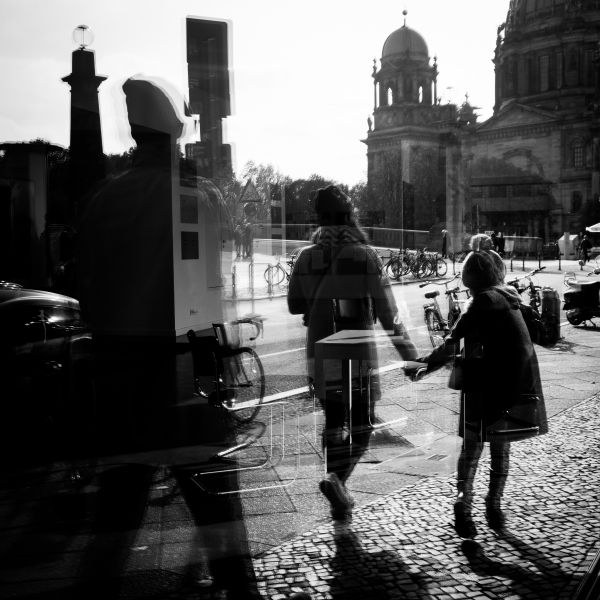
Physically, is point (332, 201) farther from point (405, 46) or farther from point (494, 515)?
point (494, 515)

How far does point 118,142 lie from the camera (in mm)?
2758

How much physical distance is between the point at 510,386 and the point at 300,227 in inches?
45.6

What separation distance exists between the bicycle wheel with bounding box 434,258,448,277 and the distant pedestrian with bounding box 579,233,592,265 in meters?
1.33

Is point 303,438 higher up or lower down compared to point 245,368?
lower down

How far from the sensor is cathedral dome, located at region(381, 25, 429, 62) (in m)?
3.33

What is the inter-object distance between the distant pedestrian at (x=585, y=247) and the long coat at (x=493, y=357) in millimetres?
2762

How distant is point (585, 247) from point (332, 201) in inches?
161

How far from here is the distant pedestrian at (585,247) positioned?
18.8 ft

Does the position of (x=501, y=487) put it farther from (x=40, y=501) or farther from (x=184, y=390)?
(x=40, y=501)

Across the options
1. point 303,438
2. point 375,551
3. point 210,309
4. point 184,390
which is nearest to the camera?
point 375,551

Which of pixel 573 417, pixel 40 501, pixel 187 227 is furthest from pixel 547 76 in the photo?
pixel 40 501

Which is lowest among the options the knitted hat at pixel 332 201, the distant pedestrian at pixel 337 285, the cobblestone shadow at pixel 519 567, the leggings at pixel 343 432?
the cobblestone shadow at pixel 519 567

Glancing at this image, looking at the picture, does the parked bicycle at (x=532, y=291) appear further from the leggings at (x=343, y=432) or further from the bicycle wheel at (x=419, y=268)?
the leggings at (x=343, y=432)

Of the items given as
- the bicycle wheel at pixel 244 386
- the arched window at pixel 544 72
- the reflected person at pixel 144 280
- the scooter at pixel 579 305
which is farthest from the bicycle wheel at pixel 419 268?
the scooter at pixel 579 305
